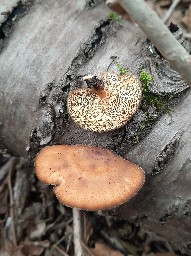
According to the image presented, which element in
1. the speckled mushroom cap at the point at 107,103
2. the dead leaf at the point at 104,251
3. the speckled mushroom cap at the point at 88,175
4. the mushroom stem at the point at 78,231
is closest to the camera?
the speckled mushroom cap at the point at 88,175

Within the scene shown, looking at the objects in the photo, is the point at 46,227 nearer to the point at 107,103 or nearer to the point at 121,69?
the point at 107,103

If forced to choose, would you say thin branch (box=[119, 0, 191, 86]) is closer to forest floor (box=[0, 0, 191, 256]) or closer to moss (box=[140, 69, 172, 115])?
moss (box=[140, 69, 172, 115])

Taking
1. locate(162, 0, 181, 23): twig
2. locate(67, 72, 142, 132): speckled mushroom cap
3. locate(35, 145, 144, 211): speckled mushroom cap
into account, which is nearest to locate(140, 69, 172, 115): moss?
locate(67, 72, 142, 132): speckled mushroom cap

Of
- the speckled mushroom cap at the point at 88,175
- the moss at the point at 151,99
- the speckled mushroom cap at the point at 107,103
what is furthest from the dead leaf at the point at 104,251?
the moss at the point at 151,99

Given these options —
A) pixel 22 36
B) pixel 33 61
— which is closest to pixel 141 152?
pixel 33 61

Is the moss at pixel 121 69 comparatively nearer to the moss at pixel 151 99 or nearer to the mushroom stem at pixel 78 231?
the moss at pixel 151 99

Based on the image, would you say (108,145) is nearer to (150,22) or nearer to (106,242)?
(150,22)
